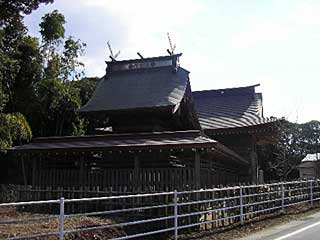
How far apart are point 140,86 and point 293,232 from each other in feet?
45.8

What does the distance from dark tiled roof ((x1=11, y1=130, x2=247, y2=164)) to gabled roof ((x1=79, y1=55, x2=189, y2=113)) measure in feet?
11.5

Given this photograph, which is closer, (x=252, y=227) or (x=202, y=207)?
(x=252, y=227)

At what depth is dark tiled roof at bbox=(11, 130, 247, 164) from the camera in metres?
15.4

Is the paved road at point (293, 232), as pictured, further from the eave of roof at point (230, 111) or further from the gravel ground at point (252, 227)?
the eave of roof at point (230, 111)

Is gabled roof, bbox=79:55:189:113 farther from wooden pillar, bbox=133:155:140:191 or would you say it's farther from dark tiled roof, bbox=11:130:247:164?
wooden pillar, bbox=133:155:140:191

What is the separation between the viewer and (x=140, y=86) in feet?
77.7

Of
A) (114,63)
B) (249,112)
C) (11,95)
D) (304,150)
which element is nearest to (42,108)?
(11,95)

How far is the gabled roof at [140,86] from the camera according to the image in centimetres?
2139

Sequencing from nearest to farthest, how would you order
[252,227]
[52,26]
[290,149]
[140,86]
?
1. [252,227]
2. [140,86]
3. [52,26]
4. [290,149]

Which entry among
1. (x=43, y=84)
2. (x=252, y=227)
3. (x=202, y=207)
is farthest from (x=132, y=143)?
(x=43, y=84)

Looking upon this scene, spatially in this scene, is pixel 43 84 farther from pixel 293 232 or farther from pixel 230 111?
Result: pixel 293 232

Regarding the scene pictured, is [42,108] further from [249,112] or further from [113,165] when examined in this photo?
[249,112]

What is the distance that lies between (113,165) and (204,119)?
460 inches

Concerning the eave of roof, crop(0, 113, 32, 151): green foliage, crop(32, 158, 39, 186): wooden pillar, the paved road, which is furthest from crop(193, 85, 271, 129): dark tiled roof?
the paved road
